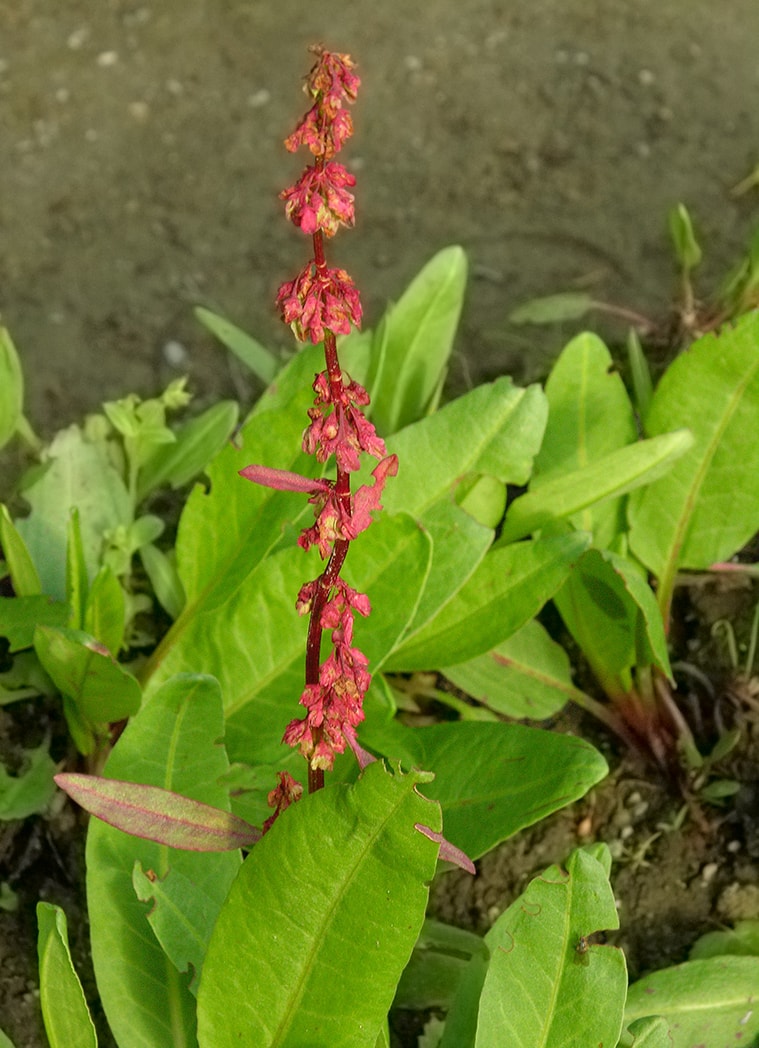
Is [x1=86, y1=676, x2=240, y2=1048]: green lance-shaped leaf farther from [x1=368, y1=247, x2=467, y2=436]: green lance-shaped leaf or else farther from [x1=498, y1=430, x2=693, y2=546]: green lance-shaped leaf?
[x1=368, y1=247, x2=467, y2=436]: green lance-shaped leaf

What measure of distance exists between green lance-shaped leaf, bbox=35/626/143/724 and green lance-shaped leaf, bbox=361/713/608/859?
33 cm

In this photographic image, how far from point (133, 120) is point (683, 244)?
5.05 feet

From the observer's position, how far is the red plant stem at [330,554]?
1163mm

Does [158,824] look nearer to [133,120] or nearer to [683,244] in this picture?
[683,244]

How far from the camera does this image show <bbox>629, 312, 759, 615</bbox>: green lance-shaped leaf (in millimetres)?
2053

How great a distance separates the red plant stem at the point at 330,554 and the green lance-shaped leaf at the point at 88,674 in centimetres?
40

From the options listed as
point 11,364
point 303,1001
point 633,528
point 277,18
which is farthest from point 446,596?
point 277,18

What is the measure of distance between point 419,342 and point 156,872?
1.06m

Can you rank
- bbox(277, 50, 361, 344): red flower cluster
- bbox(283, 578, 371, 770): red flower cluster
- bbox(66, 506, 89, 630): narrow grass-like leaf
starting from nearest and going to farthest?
1. bbox(277, 50, 361, 344): red flower cluster
2. bbox(283, 578, 371, 770): red flower cluster
3. bbox(66, 506, 89, 630): narrow grass-like leaf

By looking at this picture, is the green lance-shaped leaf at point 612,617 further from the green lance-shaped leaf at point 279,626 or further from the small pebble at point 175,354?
the small pebble at point 175,354

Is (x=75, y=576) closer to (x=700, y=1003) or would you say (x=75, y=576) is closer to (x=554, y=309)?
(x=700, y=1003)

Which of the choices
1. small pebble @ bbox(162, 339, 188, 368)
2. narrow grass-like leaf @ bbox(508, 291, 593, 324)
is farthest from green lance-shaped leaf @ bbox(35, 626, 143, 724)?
narrow grass-like leaf @ bbox(508, 291, 593, 324)

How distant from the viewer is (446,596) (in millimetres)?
1812

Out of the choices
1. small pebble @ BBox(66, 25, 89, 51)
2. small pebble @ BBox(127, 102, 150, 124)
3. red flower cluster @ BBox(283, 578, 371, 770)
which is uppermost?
small pebble @ BBox(66, 25, 89, 51)
